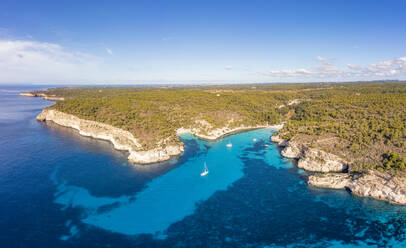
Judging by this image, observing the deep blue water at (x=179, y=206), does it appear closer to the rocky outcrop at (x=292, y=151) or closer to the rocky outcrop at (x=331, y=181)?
the rocky outcrop at (x=331, y=181)

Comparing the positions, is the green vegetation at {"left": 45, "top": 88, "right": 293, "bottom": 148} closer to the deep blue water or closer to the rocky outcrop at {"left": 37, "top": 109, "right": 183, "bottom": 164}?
the rocky outcrop at {"left": 37, "top": 109, "right": 183, "bottom": 164}

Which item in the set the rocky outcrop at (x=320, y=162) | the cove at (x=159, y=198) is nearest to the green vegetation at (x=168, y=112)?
the cove at (x=159, y=198)

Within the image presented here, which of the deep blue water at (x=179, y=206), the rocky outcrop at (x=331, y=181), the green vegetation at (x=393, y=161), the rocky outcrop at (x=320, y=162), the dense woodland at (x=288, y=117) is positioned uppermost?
the dense woodland at (x=288, y=117)

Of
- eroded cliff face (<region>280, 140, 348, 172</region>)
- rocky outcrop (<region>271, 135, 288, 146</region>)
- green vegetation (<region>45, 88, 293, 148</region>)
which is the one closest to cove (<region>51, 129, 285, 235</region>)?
eroded cliff face (<region>280, 140, 348, 172</region>)

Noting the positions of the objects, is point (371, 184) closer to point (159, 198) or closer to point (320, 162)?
point (320, 162)

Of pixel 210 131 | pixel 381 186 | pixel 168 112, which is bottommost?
pixel 381 186

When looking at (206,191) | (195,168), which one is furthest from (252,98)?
(206,191)

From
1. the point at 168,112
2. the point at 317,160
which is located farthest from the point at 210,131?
the point at 317,160
